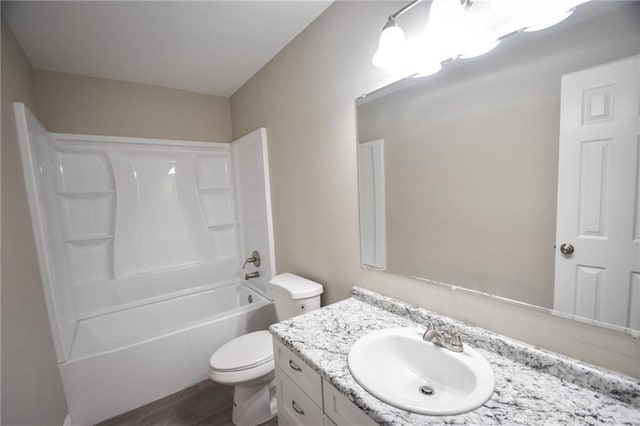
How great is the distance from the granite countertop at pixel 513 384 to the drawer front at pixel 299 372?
0.18 feet

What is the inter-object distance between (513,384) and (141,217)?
9.27ft

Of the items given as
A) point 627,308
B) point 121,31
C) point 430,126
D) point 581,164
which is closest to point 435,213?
point 430,126

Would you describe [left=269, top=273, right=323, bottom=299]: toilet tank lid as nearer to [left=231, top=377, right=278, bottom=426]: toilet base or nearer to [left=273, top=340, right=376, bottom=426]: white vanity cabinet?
[left=273, top=340, right=376, bottom=426]: white vanity cabinet

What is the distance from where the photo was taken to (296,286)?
171cm

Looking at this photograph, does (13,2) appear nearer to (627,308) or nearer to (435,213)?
(435,213)

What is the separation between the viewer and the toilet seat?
4.99ft

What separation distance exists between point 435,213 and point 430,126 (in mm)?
365

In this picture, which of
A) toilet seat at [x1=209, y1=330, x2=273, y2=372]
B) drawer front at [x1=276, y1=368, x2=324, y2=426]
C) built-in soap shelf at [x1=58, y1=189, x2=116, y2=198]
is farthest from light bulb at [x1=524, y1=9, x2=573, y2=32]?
built-in soap shelf at [x1=58, y1=189, x2=116, y2=198]

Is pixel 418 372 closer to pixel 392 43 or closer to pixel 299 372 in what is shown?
pixel 299 372

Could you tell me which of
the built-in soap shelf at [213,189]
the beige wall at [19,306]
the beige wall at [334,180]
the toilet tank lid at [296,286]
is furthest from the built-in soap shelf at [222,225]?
the beige wall at [19,306]

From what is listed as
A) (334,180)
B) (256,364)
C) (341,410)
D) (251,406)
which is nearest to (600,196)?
(341,410)

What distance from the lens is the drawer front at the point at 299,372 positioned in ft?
3.07

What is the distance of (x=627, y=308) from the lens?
2.29 feet

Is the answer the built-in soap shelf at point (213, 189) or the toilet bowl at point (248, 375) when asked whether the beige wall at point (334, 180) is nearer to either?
the toilet bowl at point (248, 375)
